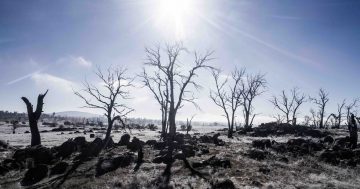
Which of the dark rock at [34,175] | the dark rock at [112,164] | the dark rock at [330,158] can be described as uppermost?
the dark rock at [330,158]

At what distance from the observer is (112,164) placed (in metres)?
18.0

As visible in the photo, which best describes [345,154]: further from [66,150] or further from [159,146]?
[66,150]

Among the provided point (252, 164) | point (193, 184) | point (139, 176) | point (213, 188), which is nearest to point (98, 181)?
point (139, 176)

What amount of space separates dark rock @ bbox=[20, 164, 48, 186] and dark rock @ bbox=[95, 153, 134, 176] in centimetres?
283

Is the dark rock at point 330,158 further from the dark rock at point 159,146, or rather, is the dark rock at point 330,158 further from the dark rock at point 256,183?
the dark rock at point 159,146

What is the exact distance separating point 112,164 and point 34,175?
4139 millimetres

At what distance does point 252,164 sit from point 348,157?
760 cm

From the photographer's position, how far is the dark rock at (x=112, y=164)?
1717 centimetres

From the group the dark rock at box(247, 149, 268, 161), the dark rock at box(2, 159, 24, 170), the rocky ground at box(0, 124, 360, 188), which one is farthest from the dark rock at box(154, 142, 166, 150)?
the dark rock at box(2, 159, 24, 170)

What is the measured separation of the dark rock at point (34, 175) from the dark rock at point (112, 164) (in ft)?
9.29

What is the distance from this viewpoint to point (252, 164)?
62.4 ft

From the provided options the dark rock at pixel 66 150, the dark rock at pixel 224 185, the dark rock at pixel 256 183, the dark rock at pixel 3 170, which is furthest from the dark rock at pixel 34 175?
the dark rock at pixel 256 183

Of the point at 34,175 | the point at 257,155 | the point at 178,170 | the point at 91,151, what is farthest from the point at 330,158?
the point at 34,175

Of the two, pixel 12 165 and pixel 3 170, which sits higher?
pixel 12 165
